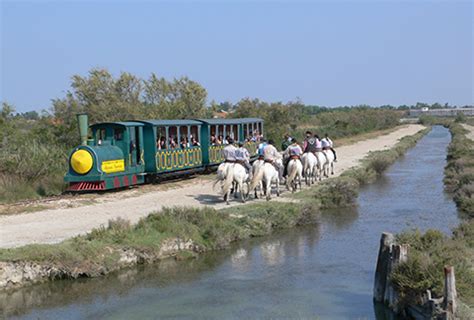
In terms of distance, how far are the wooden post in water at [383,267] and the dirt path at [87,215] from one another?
25.1ft

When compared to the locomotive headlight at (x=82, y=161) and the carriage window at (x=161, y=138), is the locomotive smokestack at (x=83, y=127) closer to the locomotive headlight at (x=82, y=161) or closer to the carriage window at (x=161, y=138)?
the locomotive headlight at (x=82, y=161)

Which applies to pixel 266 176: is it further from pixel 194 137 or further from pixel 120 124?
pixel 194 137

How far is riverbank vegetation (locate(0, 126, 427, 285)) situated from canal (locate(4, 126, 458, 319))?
324 millimetres

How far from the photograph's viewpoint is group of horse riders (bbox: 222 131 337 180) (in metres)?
20.6

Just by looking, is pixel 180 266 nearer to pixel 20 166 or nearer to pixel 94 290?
pixel 94 290

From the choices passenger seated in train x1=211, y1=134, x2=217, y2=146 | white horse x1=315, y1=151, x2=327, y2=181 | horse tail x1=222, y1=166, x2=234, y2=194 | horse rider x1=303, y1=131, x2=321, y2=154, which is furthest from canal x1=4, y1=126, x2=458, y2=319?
passenger seated in train x1=211, y1=134, x2=217, y2=146

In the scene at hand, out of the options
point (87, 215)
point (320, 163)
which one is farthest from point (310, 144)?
point (87, 215)

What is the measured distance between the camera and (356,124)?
8969cm

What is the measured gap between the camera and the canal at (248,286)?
11.5 m

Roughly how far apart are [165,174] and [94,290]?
14.1 m

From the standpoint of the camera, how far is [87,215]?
18844mm

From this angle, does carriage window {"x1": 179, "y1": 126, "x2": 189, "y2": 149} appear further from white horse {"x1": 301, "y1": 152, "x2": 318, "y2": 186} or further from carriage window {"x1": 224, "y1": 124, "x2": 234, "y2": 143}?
white horse {"x1": 301, "y1": 152, "x2": 318, "y2": 186}

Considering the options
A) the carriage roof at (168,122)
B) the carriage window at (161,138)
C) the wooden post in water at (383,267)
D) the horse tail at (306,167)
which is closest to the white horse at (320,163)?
the horse tail at (306,167)

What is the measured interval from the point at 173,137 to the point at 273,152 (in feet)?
23.7
